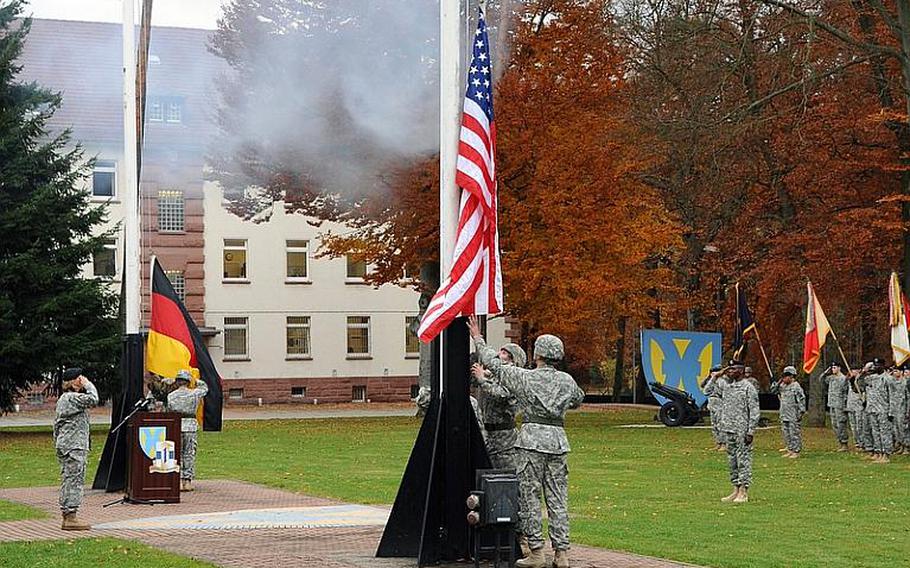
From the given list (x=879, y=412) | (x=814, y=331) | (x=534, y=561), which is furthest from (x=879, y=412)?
(x=534, y=561)

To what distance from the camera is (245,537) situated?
16.7 m

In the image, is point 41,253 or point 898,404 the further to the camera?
point 41,253

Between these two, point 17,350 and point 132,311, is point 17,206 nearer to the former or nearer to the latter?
point 17,350

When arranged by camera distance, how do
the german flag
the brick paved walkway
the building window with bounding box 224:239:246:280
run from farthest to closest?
the building window with bounding box 224:239:246:280 < the german flag < the brick paved walkway

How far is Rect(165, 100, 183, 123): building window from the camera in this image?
93.4 ft

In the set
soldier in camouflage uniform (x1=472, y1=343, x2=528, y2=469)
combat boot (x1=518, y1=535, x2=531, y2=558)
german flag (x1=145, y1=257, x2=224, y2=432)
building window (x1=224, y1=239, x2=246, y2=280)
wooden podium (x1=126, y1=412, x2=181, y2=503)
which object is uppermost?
building window (x1=224, y1=239, x2=246, y2=280)

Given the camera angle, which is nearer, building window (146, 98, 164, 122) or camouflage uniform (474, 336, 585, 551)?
camouflage uniform (474, 336, 585, 551)

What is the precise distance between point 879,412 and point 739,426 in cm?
1072

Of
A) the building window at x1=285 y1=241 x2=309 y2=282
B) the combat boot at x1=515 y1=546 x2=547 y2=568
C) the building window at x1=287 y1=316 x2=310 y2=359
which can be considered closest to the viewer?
the combat boot at x1=515 y1=546 x2=547 y2=568

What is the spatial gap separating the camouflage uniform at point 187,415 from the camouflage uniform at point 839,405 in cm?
1698

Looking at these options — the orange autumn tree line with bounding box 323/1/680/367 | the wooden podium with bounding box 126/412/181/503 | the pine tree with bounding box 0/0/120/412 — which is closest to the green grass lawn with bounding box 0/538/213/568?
the wooden podium with bounding box 126/412/181/503

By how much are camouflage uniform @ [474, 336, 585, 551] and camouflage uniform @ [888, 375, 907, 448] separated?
18750 mm

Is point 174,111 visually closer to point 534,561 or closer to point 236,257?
point 534,561

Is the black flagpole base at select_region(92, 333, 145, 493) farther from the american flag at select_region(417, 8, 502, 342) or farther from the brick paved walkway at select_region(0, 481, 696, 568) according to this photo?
the american flag at select_region(417, 8, 502, 342)
